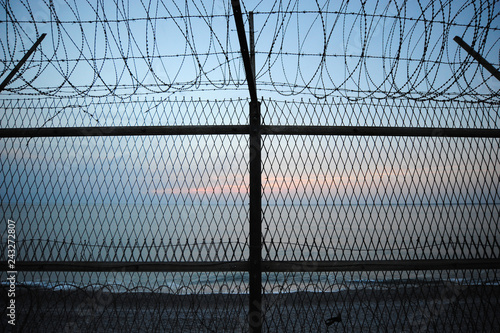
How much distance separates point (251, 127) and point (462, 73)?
182 centimetres

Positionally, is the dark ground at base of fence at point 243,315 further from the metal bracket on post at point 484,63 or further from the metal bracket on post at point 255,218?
the metal bracket on post at point 484,63

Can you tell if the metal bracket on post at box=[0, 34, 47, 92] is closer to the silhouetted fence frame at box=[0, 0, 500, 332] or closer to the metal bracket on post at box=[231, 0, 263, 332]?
the silhouetted fence frame at box=[0, 0, 500, 332]

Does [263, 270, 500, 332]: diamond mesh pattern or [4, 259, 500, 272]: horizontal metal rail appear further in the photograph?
[263, 270, 500, 332]: diamond mesh pattern

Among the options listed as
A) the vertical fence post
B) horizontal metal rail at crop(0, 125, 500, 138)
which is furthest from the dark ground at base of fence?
horizontal metal rail at crop(0, 125, 500, 138)

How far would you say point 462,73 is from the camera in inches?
112

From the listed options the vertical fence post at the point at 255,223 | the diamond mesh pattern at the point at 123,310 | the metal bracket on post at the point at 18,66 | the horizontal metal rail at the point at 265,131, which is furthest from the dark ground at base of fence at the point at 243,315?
the metal bracket on post at the point at 18,66

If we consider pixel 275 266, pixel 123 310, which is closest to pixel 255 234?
pixel 275 266

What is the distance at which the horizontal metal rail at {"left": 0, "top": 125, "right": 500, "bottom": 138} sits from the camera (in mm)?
2703

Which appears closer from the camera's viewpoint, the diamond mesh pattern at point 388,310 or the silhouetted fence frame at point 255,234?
the silhouetted fence frame at point 255,234

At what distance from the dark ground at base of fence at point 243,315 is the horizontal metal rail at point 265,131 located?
1208 millimetres

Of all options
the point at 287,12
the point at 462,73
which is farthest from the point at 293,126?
the point at 462,73

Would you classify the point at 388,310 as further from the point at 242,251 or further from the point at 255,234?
the point at 242,251

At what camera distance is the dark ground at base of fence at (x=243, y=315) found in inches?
109

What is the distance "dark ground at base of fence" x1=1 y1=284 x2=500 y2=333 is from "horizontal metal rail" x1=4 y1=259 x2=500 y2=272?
0.60 feet
